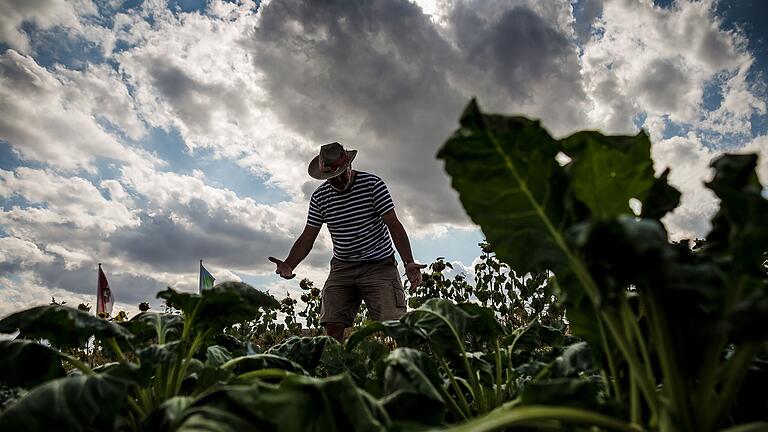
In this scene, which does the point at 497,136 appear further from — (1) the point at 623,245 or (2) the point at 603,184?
(1) the point at 623,245

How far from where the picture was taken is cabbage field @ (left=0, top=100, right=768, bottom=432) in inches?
32.7

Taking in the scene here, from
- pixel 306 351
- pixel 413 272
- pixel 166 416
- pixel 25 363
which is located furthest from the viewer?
pixel 413 272

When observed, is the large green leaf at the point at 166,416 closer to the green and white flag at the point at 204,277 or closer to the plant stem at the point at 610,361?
the plant stem at the point at 610,361

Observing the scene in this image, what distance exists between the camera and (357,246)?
16.3 feet

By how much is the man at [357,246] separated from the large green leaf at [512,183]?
3.73 m

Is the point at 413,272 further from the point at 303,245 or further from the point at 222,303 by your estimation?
the point at 222,303

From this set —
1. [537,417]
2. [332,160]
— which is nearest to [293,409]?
[537,417]

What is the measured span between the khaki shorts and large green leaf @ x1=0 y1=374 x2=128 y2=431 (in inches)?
152

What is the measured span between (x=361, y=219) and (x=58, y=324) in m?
3.67

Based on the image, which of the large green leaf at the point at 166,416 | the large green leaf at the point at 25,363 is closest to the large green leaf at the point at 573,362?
the large green leaf at the point at 166,416

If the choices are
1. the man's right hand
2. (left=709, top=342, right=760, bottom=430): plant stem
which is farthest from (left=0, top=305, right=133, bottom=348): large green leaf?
the man's right hand

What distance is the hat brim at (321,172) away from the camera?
4.86m

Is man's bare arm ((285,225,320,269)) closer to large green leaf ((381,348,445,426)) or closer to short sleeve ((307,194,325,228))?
short sleeve ((307,194,325,228))

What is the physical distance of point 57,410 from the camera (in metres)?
0.96
